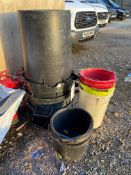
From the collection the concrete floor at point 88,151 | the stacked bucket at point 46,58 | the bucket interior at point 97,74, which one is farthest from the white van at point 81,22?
the stacked bucket at point 46,58

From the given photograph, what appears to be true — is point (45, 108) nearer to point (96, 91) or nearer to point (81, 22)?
point (96, 91)

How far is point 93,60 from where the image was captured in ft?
14.3

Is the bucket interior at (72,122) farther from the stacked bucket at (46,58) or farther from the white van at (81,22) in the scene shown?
the white van at (81,22)

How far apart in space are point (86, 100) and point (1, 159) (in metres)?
1.04

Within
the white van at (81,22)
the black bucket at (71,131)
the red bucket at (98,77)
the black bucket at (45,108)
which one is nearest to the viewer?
the black bucket at (71,131)

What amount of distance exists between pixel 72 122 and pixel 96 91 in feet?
1.39

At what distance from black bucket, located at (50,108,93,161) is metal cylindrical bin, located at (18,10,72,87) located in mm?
360

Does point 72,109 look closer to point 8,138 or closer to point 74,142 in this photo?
point 74,142

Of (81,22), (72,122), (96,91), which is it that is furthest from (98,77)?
(81,22)

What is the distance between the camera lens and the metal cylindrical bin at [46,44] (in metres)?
1.64

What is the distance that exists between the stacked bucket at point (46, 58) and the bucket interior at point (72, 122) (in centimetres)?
21

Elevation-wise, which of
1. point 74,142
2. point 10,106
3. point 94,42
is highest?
point 10,106

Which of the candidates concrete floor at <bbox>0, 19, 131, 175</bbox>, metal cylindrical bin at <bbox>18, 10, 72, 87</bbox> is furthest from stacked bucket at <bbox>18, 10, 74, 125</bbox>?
concrete floor at <bbox>0, 19, 131, 175</bbox>

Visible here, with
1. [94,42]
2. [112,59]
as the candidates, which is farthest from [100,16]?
[112,59]
